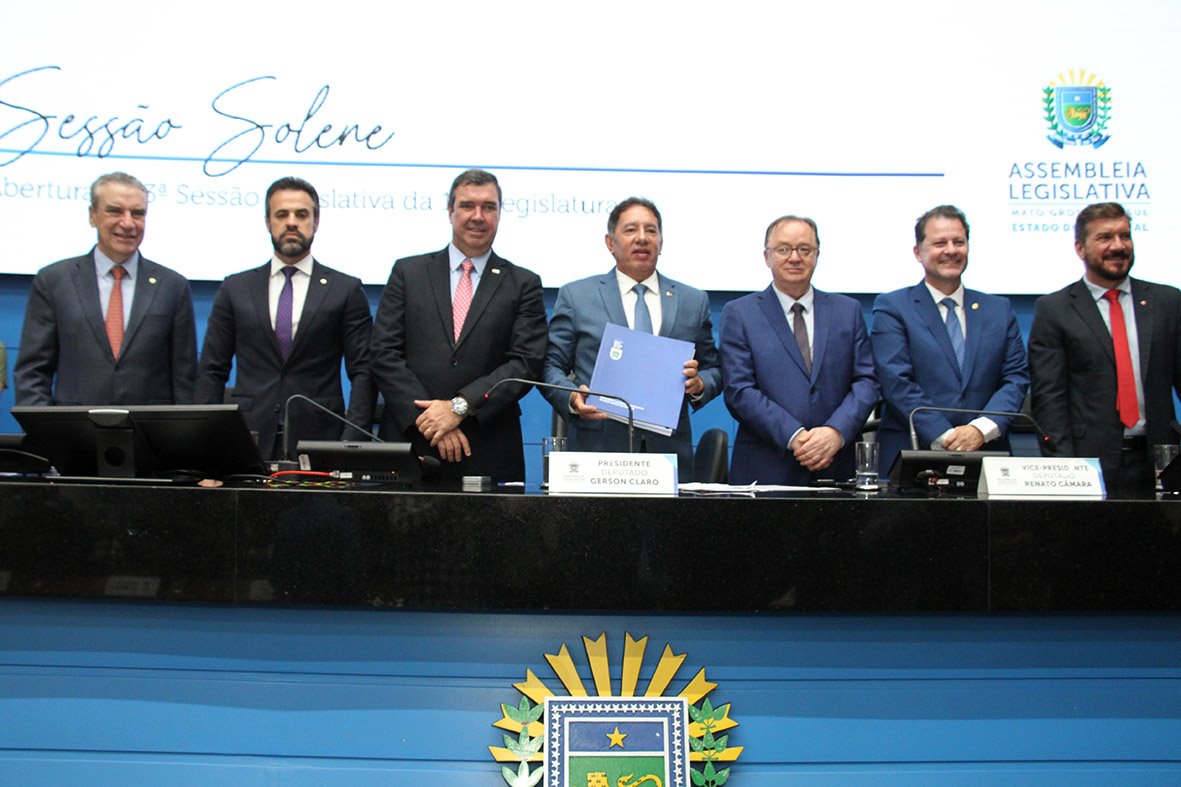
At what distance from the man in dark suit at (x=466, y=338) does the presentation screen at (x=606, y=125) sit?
0.98 m

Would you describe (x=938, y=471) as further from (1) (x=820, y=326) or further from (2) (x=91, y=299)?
(2) (x=91, y=299)

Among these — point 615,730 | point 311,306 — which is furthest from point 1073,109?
point 615,730

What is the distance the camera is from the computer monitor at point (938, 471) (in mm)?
2209

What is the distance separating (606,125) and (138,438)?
8.69 feet

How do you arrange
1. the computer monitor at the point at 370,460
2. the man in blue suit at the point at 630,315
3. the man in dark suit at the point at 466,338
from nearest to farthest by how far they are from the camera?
the computer monitor at the point at 370,460
the man in dark suit at the point at 466,338
the man in blue suit at the point at 630,315

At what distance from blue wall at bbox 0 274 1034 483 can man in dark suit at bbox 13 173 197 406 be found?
2.85 feet

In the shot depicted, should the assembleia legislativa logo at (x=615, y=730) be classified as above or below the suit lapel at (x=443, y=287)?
below

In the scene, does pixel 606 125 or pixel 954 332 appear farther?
pixel 606 125

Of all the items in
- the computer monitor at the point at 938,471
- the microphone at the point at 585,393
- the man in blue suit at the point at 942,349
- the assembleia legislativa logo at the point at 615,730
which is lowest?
the assembleia legislativa logo at the point at 615,730

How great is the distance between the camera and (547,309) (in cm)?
432

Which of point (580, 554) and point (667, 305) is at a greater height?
point (667, 305)

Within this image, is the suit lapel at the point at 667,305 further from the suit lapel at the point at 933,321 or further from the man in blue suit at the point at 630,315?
the suit lapel at the point at 933,321

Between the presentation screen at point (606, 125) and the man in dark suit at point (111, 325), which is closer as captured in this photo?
the man in dark suit at point (111, 325)

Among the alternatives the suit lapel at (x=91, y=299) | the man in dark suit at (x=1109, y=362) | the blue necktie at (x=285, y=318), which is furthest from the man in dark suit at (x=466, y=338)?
the man in dark suit at (x=1109, y=362)
